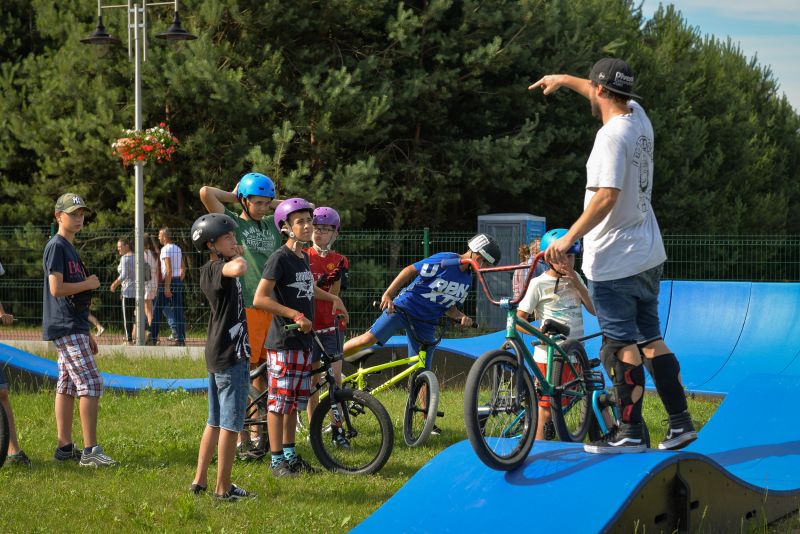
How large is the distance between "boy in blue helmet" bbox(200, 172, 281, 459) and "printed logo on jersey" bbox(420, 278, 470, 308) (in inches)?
53.0

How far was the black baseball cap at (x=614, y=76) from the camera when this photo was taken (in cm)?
481

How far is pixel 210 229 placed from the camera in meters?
5.61

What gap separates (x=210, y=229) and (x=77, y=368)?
195 centimetres

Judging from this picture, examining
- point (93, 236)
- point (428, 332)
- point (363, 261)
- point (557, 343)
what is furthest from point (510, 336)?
point (93, 236)

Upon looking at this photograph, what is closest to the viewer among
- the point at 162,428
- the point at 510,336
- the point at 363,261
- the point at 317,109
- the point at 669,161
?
the point at 510,336

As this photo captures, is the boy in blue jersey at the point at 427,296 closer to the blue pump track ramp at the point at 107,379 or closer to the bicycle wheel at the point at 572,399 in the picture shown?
the bicycle wheel at the point at 572,399

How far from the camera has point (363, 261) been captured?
57.3 feet

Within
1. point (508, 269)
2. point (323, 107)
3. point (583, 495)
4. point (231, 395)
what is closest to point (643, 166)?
point (508, 269)

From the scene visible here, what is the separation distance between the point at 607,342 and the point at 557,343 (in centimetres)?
136

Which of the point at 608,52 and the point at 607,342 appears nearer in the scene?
the point at 607,342

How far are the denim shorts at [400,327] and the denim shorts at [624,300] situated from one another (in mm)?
2897

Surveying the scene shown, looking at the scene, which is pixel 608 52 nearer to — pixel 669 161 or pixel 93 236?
pixel 669 161

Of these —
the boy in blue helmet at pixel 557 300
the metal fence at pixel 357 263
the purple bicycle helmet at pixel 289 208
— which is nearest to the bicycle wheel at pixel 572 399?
the boy in blue helmet at pixel 557 300

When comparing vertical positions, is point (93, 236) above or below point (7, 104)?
below
